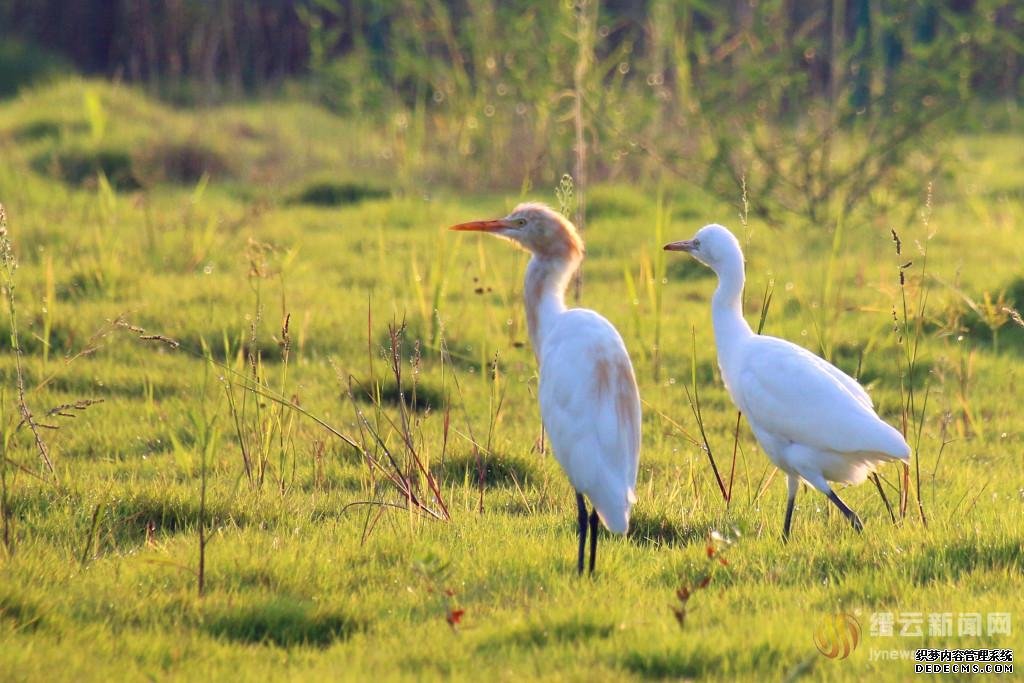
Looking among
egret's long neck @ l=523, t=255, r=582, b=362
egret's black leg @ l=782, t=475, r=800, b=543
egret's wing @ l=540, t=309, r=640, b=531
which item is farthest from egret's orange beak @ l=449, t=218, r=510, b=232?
egret's black leg @ l=782, t=475, r=800, b=543

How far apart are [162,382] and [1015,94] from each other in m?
15.1

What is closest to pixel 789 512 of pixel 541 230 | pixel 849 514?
pixel 849 514

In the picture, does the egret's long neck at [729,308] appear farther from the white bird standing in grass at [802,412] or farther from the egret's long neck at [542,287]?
the egret's long neck at [542,287]

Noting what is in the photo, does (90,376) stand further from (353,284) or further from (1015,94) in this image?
(1015,94)

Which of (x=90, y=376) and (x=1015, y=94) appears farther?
(x=1015, y=94)

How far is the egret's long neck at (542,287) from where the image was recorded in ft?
15.7

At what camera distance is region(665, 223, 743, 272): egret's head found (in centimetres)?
481

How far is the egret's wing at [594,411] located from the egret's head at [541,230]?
449mm

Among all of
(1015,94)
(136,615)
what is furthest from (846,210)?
(1015,94)

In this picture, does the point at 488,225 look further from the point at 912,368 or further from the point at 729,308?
the point at 912,368

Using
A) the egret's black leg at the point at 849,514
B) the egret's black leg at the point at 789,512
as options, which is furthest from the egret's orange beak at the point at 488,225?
the egret's black leg at the point at 849,514

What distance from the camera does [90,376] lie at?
6.15 meters

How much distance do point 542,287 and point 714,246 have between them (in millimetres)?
649

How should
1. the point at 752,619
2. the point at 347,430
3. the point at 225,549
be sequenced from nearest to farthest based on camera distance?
the point at 752,619
the point at 225,549
the point at 347,430
